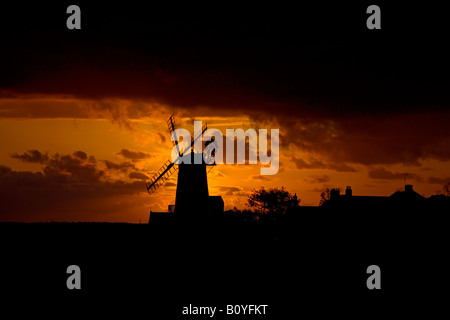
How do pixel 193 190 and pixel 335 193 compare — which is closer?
pixel 193 190

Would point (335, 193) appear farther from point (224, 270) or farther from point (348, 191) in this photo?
point (224, 270)

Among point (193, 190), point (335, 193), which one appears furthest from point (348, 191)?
point (193, 190)

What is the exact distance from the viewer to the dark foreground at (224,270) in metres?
21.2

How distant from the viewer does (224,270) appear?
86.3 feet

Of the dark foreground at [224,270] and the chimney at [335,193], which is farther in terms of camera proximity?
the chimney at [335,193]

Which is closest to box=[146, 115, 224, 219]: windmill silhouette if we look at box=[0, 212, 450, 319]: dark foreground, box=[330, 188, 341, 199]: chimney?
box=[0, 212, 450, 319]: dark foreground

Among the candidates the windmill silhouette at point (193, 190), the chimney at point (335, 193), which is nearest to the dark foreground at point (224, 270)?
the windmill silhouette at point (193, 190)

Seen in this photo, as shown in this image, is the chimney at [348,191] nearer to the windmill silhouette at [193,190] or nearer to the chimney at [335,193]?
the chimney at [335,193]

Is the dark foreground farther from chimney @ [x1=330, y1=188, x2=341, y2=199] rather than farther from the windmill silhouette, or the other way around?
chimney @ [x1=330, y1=188, x2=341, y2=199]

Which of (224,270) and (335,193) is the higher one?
(335,193)

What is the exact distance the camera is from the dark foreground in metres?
21.2

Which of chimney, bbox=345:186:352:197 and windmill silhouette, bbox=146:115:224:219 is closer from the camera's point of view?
windmill silhouette, bbox=146:115:224:219
